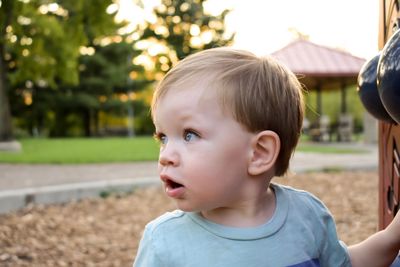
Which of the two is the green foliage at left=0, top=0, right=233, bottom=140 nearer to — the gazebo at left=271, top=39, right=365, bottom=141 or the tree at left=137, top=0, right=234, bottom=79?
the tree at left=137, top=0, right=234, bottom=79

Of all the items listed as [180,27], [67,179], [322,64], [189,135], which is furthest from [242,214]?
[180,27]

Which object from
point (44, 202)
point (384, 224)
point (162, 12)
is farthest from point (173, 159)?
point (162, 12)

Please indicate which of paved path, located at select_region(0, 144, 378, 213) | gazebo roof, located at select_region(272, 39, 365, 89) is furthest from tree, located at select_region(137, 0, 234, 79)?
paved path, located at select_region(0, 144, 378, 213)

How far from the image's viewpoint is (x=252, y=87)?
1070mm

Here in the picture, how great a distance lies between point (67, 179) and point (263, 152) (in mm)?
5105

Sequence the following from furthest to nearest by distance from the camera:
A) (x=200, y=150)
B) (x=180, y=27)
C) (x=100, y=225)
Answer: (x=180, y=27)
(x=100, y=225)
(x=200, y=150)

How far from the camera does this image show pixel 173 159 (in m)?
1.05

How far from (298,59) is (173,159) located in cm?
1581

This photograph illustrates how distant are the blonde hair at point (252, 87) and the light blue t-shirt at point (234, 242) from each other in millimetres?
120

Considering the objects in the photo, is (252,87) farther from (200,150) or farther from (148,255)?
(148,255)

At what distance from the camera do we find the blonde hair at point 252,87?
1064mm

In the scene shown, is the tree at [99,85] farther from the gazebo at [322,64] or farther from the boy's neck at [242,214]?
the boy's neck at [242,214]

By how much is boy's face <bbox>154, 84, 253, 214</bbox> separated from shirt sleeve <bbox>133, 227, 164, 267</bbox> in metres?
0.09

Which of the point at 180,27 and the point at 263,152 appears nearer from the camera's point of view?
the point at 263,152
